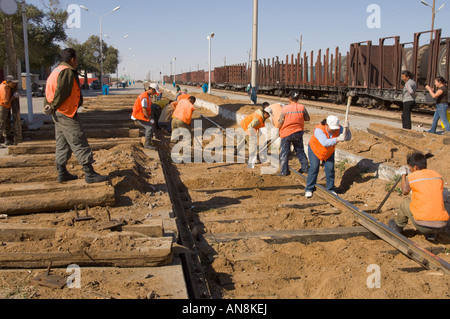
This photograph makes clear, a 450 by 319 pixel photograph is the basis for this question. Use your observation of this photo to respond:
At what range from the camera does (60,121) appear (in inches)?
202

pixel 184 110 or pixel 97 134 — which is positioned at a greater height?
pixel 184 110

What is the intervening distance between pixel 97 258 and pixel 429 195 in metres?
3.77

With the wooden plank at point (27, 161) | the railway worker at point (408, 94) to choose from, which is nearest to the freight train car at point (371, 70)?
the railway worker at point (408, 94)

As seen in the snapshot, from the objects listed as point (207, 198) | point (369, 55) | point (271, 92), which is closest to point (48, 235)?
point (207, 198)

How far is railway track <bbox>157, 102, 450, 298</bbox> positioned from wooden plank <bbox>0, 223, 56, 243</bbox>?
5.06 feet

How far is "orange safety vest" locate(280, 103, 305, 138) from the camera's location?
784 centimetres

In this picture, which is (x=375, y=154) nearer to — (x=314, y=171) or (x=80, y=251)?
(x=314, y=171)

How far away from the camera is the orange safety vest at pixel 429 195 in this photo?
185 inches

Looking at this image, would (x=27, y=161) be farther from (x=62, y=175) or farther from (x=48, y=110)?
(x=48, y=110)

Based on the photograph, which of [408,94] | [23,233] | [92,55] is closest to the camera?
[23,233]

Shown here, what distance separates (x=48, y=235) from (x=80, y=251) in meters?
0.64

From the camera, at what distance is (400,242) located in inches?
183

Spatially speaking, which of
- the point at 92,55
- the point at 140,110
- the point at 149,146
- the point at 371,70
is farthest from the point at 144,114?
the point at 92,55

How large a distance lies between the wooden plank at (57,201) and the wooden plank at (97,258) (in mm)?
1316
